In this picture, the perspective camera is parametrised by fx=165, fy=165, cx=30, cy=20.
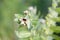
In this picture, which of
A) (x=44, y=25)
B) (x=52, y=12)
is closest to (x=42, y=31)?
(x=44, y=25)

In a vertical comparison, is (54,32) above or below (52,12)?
below

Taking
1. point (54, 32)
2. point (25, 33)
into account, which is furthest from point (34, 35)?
point (54, 32)

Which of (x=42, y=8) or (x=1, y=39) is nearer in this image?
(x=1, y=39)

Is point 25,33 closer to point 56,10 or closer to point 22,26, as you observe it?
point 22,26

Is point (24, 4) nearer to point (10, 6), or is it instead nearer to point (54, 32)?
point (10, 6)

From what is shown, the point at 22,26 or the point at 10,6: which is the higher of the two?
the point at 10,6

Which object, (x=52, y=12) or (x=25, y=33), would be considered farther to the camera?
(x=52, y=12)
